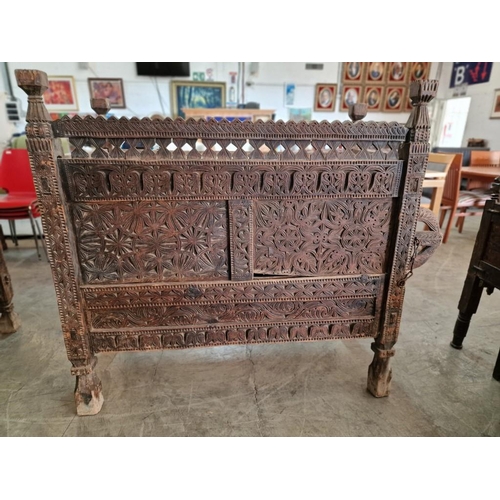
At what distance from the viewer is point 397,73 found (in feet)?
23.1

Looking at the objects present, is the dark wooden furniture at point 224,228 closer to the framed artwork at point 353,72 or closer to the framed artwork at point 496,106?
the framed artwork at point 353,72

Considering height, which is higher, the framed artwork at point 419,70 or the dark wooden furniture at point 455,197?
the framed artwork at point 419,70

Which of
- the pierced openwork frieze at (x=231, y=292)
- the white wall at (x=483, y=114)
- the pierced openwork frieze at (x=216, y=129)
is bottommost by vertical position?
the pierced openwork frieze at (x=231, y=292)

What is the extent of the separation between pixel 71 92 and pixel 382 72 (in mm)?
6464

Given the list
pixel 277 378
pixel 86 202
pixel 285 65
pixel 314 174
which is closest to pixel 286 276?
pixel 314 174

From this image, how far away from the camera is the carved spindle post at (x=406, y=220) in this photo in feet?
4.13

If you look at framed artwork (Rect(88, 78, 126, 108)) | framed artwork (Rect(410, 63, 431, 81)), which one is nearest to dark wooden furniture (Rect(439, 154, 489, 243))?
framed artwork (Rect(410, 63, 431, 81))

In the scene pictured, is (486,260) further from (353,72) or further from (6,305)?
(353,72)

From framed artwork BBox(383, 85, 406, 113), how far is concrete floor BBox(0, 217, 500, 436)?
6251 mm

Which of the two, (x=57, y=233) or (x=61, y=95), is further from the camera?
(x=61, y=95)

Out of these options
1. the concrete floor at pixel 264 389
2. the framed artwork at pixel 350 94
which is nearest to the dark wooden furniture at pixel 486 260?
the concrete floor at pixel 264 389

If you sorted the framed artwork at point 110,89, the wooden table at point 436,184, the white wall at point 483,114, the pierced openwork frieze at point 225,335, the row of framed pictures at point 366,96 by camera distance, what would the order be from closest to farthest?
the pierced openwork frieze at point 225,335 < the wooden table at point 436,184 < the white wall at point 483,114 < the framed artwork at point 110,89 < the row of framed pictures at point 366,96

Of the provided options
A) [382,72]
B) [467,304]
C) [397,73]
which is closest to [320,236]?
[467,304]

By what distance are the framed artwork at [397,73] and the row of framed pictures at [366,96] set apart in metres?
0.11
